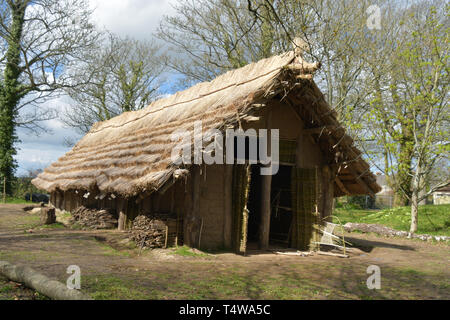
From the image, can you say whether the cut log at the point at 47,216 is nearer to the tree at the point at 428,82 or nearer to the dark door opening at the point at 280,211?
the dark door opening at the point at 280,211

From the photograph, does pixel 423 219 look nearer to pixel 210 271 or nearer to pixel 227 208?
pixel 227 208

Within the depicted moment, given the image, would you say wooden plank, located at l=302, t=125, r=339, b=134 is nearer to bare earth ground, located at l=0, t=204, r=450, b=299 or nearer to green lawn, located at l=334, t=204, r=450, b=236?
bare earth ground, located at l=0, t=204, r=450, b=299

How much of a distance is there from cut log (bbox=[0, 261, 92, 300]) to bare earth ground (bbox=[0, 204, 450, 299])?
0.16 meters

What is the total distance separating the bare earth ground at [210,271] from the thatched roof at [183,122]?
1.52 m

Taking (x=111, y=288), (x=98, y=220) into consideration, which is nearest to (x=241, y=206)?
(x=111, y=288)

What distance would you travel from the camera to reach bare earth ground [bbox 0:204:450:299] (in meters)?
5.44

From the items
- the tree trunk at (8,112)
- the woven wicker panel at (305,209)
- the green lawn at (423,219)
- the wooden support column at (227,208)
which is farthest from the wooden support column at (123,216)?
the tree trunk at (8,112)

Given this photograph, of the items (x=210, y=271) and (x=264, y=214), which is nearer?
(x=210, y=271)

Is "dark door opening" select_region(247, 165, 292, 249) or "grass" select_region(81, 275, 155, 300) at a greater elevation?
"dark door opening" select_region(247, 165, 292, 249)

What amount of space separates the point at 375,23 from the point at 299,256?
11063 mm

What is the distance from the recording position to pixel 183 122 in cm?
1034

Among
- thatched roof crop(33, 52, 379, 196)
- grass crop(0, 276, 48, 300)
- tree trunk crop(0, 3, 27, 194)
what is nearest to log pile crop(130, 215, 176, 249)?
thatched roof crop(33, 52, 379, 196)

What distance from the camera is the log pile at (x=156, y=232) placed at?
8.47m

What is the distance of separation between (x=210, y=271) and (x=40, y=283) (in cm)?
305
